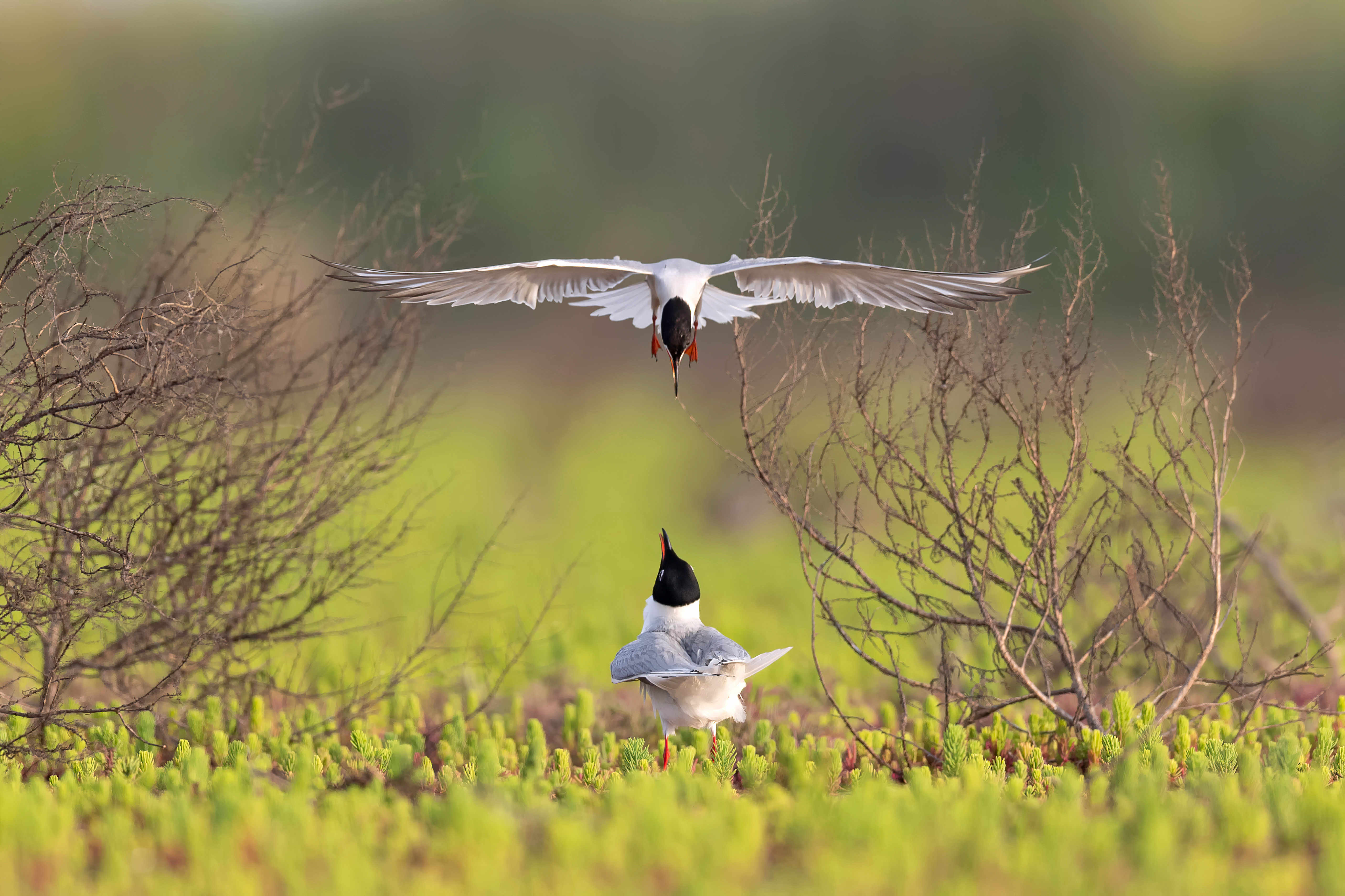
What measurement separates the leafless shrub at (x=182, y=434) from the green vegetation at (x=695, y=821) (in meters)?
0.96

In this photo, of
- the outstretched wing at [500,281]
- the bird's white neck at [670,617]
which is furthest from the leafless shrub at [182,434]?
the bird's white neck at [670,617]

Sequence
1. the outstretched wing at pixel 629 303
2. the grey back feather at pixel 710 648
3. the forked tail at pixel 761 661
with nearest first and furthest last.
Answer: the forked tail at pixel 761 661 → the grey back feather at pixel 710 648 → the outstretched wing at pixel 629 303

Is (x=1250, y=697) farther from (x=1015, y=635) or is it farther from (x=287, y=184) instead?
(x=287, y=184)

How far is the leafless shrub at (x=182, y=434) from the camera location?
17.1 ft

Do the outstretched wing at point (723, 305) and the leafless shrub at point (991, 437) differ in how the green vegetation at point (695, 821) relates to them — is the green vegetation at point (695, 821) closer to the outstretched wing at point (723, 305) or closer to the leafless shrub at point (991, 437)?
the leafless shrub at point (991, 437)

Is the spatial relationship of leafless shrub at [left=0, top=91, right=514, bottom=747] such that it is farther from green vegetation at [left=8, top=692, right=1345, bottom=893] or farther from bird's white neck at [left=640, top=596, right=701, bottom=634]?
bird's white neck at [left=640, top=596, right=701, bottom=634]

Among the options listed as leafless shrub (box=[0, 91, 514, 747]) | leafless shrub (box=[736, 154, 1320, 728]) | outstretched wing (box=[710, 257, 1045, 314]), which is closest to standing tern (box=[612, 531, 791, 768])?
leafless shrub (box=[736, 154, 1320, 728])

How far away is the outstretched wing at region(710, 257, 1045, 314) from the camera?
5449 mm

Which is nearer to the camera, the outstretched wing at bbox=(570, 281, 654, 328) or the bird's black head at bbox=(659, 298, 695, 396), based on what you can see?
the bird's black head at bbox=(659, 298, 695, 396)

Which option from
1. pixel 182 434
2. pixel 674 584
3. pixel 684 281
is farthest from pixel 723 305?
pixel 182 434

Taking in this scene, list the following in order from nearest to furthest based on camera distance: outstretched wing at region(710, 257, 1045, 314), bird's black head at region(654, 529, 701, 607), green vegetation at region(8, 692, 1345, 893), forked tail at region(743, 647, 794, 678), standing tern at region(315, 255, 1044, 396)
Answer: green vegetation at region(8, 692, 1345, 893)
forked tail at region(743, 647, 794, 678)
standing tern at region(315, 255, 1044, 396)
outstretched wing at region(710, 257, 1045, 314)
bird's black head at region(654, 529, 701, 607)

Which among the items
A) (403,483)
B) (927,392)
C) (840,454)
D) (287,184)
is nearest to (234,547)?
(287,184)

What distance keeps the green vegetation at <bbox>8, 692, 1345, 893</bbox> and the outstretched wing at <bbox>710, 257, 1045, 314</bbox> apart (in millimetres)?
2113

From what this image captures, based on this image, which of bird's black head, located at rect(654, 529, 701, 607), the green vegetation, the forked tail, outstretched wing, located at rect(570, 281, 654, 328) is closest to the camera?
A: the green vegetation
